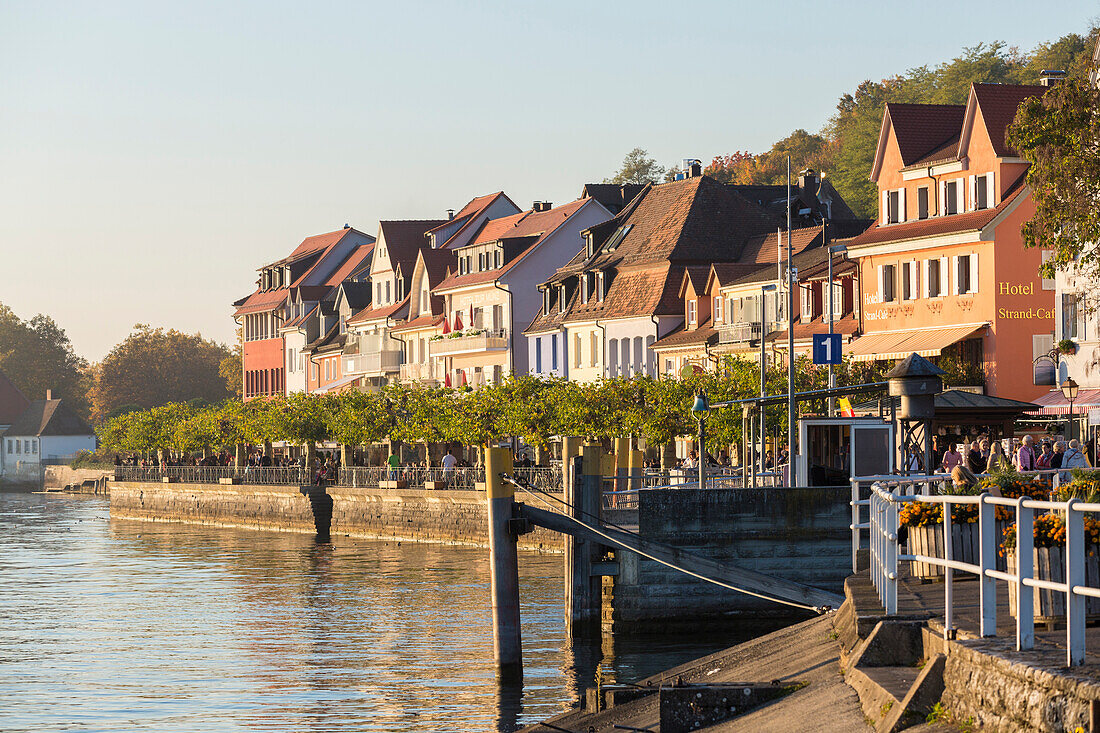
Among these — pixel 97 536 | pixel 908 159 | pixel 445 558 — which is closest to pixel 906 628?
pixel 445 558

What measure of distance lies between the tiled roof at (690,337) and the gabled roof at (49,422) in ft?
326

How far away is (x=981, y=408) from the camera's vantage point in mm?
35938

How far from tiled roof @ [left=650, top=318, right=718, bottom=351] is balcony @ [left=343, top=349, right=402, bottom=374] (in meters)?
31.7

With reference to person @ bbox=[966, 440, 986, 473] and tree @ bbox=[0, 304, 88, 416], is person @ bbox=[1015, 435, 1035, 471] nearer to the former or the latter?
person @ bbox=[966, 440, 986, 473]

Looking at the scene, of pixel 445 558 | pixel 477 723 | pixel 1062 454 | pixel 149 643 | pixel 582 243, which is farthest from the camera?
pixel 582 243

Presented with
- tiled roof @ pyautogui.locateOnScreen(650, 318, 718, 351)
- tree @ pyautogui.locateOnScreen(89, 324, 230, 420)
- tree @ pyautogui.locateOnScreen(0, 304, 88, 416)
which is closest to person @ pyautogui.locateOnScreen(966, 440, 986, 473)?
tiled roof @ pyautogui.locateOnScreen(650, 318, 718, 351)

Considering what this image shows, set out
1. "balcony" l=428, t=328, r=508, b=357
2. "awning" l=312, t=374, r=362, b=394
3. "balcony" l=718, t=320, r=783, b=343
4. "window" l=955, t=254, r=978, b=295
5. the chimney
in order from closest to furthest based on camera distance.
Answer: the chimney → "window" l=955, t=254, r=978, b=295 → "balcony" l=718, t=320, r=783, b=343 → "balcony" l=428, t=328, r=508, b=357 → "awning" l=312, t=374, r=362, b=394

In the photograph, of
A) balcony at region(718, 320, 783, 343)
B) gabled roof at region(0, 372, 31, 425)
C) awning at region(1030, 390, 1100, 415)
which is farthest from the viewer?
gabled roof at region(0, 372, 31, 425)

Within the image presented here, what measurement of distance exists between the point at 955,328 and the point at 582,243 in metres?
36.0

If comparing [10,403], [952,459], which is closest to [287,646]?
[952,459]

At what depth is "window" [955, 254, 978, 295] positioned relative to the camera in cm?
5381

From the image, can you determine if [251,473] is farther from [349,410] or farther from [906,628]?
[906,628]

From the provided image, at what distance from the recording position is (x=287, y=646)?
33406mm

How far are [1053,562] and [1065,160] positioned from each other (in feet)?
77.3
